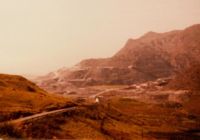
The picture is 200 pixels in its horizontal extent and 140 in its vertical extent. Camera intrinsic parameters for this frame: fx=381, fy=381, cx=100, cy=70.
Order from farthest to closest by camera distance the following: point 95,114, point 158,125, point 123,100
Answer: point 123,100 < point 158,125 < point 95,114

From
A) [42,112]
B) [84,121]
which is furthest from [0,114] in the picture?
[84,121]

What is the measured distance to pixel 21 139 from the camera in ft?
249

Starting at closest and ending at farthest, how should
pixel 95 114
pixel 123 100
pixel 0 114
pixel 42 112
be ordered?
pixel 0 114 → pixel 42 112 → pixel 95 114 → pixel 123 100

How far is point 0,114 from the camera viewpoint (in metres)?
90.2

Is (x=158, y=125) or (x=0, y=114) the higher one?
(x=0, y=114)

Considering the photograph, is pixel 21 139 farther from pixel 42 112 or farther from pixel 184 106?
pixel 184 106

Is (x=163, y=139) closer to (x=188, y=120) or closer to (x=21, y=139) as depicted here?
(x=188, y=120)

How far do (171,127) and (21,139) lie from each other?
7562 centimetres

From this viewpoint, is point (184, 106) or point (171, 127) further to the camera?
point (184, 106)

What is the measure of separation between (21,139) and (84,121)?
2949cm

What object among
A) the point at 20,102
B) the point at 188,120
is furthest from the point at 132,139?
the point at 188,120

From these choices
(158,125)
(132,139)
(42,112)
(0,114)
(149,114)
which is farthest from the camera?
(149,114)

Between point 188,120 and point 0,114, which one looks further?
point 188,120

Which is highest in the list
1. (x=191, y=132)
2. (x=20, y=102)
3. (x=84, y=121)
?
(x=20, y=102)
